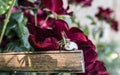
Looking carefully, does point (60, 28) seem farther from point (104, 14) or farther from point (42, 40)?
point (104, 14)

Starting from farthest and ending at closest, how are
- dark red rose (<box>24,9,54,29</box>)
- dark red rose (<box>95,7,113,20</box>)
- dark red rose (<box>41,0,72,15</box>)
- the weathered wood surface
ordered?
dark red rose (<box>95,7,113,20</box>)
dark red rose (<box>24,9,54,29</box>)
dark red rose (<box>41,0,72,15</box>)
the weathered wood surface

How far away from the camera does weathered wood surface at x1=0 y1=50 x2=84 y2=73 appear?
0.53 meters

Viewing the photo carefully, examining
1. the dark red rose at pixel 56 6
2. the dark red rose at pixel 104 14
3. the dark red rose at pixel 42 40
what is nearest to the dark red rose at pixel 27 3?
the dark red rose at pixel 56 6

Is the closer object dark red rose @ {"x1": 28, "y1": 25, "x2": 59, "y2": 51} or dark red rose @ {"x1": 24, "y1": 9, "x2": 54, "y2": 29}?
dark red rose @ {"x1": 28, "y1": 25, "x2": 59, "y2": 51}

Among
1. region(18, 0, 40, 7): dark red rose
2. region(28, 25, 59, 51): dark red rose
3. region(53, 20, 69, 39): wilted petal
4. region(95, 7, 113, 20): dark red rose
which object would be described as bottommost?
region(28, 25, 59, 51): dark red rose

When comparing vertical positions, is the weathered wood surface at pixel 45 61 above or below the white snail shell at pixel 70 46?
below

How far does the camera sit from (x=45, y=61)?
0.55 m

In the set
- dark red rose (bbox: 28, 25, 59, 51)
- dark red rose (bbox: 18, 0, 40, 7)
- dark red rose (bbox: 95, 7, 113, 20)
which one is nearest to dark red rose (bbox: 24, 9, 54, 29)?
dark red rose (bbox: 18, 0, 40, 7)

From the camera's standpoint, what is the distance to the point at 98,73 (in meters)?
0.58

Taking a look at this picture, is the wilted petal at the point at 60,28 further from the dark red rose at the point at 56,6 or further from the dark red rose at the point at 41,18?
the dark red rose at the point at 41,18

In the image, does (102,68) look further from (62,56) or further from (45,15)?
(45,15)

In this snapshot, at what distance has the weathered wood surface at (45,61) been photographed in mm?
530

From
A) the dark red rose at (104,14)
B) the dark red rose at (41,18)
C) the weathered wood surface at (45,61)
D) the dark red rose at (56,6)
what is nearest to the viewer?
the weathered wood surface at (45,61)

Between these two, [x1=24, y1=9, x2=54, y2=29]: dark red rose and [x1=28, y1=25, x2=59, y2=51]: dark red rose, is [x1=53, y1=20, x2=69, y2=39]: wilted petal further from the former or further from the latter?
[x1=24, y1=9, x2=54, y2=29]: dark red rose
